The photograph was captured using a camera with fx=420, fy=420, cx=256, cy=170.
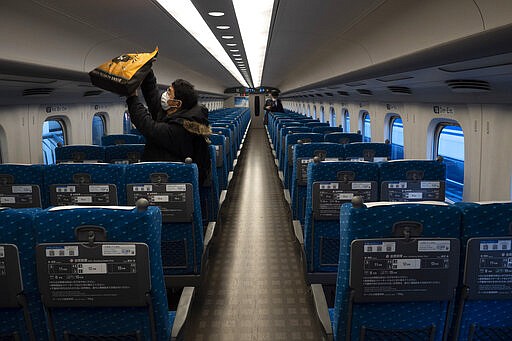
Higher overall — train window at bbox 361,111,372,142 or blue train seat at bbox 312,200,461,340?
train window at bbox 361,111,372,142

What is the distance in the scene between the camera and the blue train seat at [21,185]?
3.37 m

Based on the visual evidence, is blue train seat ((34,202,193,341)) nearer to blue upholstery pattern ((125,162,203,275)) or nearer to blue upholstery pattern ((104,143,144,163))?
blue upholstery pattern ((125,162,203,275))

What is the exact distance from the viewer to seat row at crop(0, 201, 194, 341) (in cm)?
186

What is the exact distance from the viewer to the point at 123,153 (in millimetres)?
5336

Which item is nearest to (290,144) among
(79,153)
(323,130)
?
(323,130)

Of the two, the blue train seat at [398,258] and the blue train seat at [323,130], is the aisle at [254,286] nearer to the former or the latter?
the blue train seat at [398,258]

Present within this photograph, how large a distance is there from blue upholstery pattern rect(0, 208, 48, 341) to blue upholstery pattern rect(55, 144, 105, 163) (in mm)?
3465

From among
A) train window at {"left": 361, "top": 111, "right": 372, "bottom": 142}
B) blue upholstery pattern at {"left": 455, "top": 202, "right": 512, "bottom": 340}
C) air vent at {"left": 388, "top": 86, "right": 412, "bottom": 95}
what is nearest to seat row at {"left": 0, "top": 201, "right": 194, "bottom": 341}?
blue upholstery pattern at {"left": 455, "top": 202, "right": 512, "bottom": 340}

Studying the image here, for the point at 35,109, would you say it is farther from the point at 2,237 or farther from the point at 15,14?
the point at 2,237

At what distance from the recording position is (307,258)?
373 centimetres

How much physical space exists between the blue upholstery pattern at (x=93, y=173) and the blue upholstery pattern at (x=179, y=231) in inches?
3.5

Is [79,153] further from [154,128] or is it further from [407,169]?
[407,169]

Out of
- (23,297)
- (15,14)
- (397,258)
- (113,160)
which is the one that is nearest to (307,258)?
(397,258)

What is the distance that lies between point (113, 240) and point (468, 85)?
153 inches
